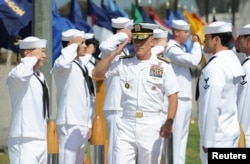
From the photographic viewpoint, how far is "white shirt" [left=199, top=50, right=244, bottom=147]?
395 inches

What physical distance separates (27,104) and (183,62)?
3.49m

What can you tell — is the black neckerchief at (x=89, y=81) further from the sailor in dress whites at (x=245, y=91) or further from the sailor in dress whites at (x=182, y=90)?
the sailor in dress whites at (x=245, y=91)

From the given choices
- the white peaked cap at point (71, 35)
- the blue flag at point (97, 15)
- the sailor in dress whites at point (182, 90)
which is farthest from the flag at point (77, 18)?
the white peaked cap at point (71, 35)

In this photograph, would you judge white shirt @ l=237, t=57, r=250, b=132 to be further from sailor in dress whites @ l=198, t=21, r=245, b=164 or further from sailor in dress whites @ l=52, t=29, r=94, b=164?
sailor in dress whites @ l=52, t=29, r=94, b=164

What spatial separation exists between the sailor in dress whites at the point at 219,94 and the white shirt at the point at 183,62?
375 centimetres

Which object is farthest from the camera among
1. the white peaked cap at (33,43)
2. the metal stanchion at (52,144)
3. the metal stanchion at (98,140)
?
the metal stanchion at (98,140)

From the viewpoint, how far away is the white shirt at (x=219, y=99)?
10.0 metres

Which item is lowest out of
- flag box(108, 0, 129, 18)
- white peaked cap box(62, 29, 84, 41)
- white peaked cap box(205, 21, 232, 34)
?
white peaked cap box(62, 29, 84, 41)

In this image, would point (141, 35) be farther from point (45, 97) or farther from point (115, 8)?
point (115, 8)

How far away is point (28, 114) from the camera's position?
11258 mm

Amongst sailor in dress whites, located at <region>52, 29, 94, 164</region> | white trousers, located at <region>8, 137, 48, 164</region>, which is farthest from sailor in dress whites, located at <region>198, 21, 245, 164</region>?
sailor in dress whites, located at <region>52, 29, 94, 164</region>

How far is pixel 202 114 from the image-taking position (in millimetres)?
10141

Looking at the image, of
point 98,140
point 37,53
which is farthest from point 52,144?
point 37,53

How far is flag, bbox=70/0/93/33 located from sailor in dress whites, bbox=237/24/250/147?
6901 millimetres
